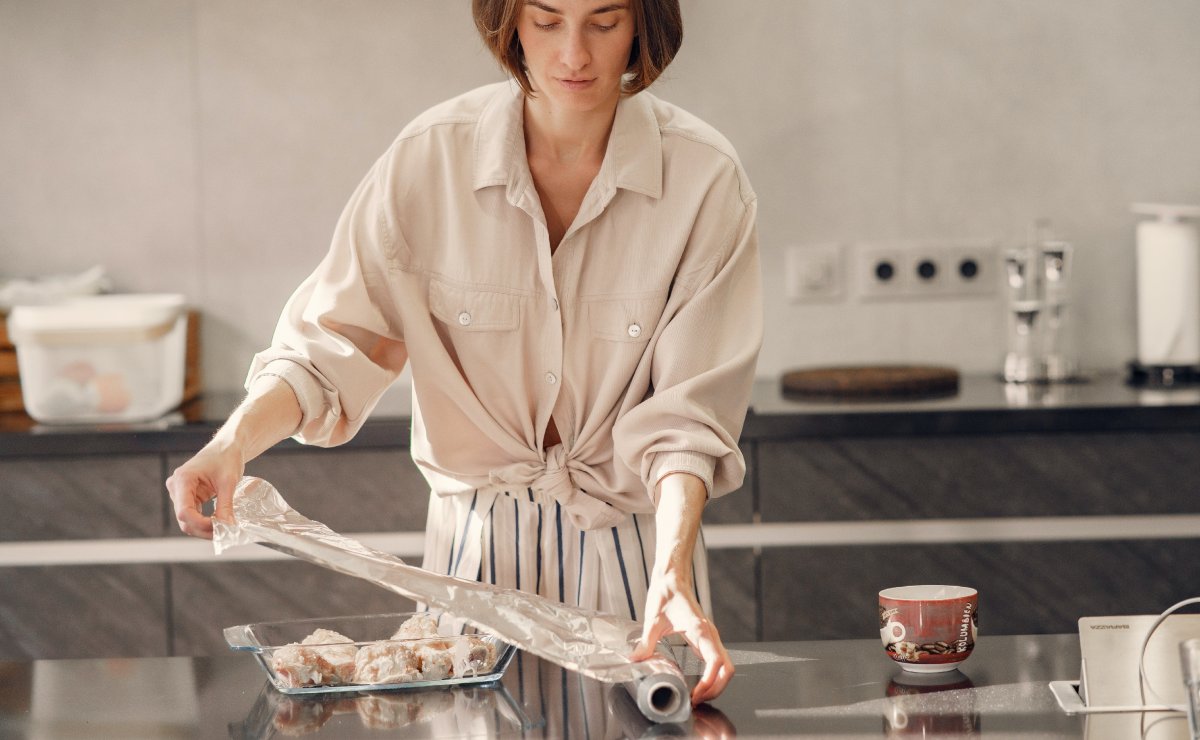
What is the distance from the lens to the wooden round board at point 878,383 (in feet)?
7.47

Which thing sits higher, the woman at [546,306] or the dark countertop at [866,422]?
the woman at [546,306]

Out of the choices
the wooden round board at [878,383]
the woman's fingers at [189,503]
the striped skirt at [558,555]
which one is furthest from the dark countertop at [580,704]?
the wooden round board at [878,383]

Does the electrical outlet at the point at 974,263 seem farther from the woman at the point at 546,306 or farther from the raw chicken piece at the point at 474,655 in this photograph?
the raw chicken piece at the point at 474,655

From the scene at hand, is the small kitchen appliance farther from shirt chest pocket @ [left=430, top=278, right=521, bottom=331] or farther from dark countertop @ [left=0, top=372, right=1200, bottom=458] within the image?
shirt chest pocket @ [left=430, top=278, right=521, bottom=331]

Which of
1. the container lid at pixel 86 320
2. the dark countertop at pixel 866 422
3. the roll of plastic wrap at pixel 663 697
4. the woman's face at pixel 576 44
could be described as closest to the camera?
the roll of plastic wrap at pixel 663 697

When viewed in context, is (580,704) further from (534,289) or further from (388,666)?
(534,289)

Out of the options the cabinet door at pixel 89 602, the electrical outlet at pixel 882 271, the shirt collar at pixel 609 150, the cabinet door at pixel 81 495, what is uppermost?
the shirt collar at pixel 609 150

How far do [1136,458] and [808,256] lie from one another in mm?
769

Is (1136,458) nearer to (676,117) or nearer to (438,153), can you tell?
(676,117)

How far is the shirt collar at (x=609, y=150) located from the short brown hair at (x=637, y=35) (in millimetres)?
60

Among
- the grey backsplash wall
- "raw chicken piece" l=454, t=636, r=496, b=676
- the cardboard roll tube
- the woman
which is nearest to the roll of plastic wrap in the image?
the cardboard roll tube

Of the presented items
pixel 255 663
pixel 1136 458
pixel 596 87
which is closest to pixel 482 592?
pixel 255 663

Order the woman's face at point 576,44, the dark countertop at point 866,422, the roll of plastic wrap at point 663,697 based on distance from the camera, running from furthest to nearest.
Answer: the dark countertop at point 866,422 → the woman's face at point 576,44 → the roll of plastic wrap at point 663,697

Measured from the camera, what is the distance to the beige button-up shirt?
1.40 meters
